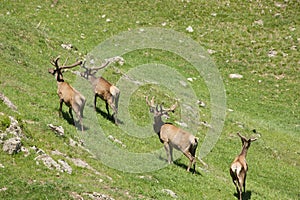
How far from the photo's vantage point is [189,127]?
2997 cm

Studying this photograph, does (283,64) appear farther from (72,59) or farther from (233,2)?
(72,59)

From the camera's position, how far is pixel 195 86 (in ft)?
137

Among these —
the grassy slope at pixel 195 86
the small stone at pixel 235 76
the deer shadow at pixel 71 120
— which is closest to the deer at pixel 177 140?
the grassy slope at pixel 195 86

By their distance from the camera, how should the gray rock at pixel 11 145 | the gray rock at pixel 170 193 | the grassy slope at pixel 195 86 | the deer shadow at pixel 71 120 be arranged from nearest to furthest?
the gray rock at pixel 11 145, the grassy slope at pixel 195 86, the gray rock at pixel 170 193, the deer shadow at pixel 71 120

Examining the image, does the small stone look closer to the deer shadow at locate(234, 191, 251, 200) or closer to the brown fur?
the brown fur

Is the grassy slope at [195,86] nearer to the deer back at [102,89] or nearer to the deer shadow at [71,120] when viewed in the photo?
the deer shadow at [71,120]

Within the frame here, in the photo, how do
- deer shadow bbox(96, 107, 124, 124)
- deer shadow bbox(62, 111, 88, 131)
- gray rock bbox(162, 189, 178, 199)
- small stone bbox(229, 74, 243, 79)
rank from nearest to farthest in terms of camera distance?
gray rock bbox(162, 189, 178, 199), deer shadow bbox(62, 111, 88, 131), deer shadow bbox(96, 107, 124, 124), small stone bbox(229, 74, 243, 79)

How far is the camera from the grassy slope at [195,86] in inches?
674

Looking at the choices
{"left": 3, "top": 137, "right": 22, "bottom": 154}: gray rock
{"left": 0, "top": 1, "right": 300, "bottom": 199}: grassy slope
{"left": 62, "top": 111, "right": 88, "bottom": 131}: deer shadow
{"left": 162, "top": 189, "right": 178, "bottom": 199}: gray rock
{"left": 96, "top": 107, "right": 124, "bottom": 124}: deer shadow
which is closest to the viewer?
{"left": 3, "top": 137, "right": 22, "bottom": 154}: gray rock

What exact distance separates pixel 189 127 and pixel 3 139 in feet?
51.7

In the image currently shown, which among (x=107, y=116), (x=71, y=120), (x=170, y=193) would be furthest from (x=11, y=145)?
(x=107, y=116)

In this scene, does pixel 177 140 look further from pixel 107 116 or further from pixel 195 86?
pixel 195 86

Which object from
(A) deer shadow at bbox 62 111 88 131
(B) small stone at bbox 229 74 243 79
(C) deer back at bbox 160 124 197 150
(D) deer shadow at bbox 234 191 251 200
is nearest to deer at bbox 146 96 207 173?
(C) deer back at bbox 160 124 197 150

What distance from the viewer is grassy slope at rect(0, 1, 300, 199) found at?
56.2ft
